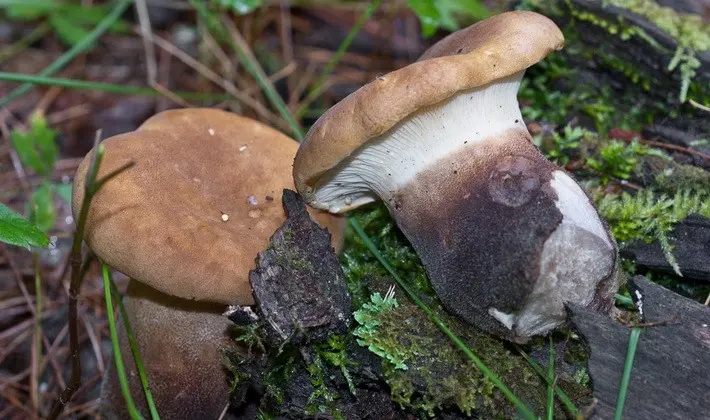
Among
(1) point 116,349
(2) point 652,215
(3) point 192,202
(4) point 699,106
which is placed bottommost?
(1) point 116,349

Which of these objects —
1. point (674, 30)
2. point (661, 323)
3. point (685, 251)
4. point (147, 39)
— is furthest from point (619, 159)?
point (147, 39)

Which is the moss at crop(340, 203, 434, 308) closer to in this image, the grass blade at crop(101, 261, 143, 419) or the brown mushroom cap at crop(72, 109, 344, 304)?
the brown mushroom cap at crop(72, 109, 344, 304)

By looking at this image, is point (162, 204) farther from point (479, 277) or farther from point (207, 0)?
point (207, 0)

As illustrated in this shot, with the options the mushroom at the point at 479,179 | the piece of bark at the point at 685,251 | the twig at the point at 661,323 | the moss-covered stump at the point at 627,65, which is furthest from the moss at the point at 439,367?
the moss-covered stump at the point at 627,65

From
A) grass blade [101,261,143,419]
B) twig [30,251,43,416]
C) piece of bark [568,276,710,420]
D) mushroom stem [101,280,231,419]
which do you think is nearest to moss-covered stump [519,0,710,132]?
piece of bark [568,276,710,420]

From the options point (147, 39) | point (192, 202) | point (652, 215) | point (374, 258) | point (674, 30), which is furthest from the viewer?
point (147, 39)

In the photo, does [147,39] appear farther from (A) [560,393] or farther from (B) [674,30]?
(A) [560,393]

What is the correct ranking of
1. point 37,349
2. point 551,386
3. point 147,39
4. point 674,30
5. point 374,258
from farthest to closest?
point 147,39
point 37,349
point 674,30
point 374,258
point 551,386
